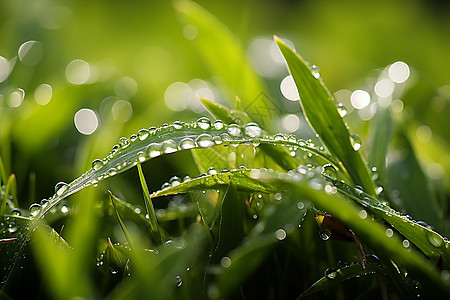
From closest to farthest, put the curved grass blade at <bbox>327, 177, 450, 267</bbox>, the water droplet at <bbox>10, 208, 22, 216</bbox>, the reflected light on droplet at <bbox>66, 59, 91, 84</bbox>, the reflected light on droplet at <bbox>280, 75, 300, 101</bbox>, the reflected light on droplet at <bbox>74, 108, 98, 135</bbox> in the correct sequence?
the curved grass blade at <bbox>327, 177, 450, 267</bbox> < the water droplet at <bbox>10, 208, 22, 216</bbox> < the reflected light on droplet at <bbox>74, 108, 98, 135</bbox> < the reflected light on droplet at <bbox>66, 59, 91, 84</bbox> < the reflected light on droplet at <bbox>280, 75, 300, 101</bbox>

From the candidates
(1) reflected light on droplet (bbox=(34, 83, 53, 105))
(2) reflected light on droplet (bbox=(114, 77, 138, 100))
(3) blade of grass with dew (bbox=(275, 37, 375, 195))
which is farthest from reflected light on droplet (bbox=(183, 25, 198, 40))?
(3) blade of grass with dew (bbox=(275, 37, 375, 195))

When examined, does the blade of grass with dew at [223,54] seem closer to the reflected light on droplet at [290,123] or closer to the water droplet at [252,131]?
the reflected light on droplet at [290,123]

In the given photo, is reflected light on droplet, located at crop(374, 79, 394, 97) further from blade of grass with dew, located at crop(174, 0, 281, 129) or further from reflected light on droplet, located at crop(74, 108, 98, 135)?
reflected light on droplet, located at crop(74, 108, 98, 135)

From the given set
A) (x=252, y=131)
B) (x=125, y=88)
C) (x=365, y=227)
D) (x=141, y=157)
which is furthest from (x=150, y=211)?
(x=125, y=88)

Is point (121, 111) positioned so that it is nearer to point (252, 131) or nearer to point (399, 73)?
point (252, 131)

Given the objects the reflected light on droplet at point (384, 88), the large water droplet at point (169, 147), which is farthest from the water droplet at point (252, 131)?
the reflected light on droplet at point (384, 88)

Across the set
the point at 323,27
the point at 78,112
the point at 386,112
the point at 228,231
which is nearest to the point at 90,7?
the point at 323,27
